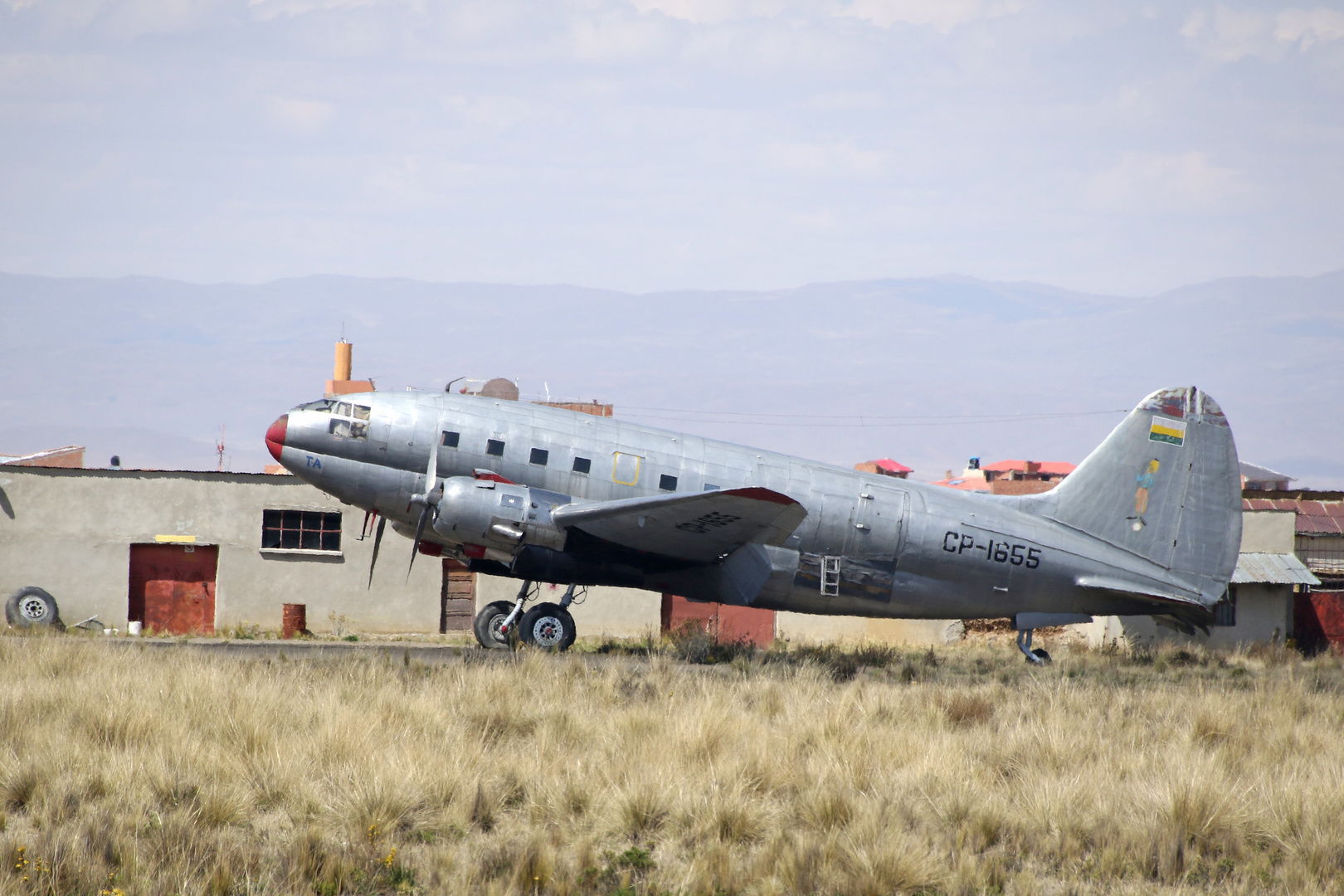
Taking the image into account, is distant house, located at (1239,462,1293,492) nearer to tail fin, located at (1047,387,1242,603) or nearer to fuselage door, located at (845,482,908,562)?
tail fin, located at (1047,387,1242,603)

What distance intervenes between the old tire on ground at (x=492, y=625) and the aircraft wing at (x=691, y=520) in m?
3.64

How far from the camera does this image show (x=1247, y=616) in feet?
109

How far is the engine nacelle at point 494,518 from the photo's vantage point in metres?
20.9

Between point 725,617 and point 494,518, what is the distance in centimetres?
1693

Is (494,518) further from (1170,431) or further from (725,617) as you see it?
(725,617)

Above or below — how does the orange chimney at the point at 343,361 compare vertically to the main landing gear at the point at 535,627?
above

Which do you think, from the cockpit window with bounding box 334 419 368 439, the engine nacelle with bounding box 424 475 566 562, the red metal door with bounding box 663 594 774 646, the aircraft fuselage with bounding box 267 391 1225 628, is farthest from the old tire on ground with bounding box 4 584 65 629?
the engine nacelle with bounding box 424 475 566 562

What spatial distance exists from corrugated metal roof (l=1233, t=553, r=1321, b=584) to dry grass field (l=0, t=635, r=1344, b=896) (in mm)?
16119

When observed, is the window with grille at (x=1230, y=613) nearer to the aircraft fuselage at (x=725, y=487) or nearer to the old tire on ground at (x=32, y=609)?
the aircraft fuselage at (x=725, y=487)

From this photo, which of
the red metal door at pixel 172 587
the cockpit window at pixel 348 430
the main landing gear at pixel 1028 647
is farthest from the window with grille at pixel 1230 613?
the red metal door at pixel 172 587

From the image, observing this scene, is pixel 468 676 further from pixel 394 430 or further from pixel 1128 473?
pixel 1128 473

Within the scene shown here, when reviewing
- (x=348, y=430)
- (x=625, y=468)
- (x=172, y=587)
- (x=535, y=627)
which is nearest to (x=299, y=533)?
(x=172, y=587)

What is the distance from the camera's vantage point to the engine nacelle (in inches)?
822

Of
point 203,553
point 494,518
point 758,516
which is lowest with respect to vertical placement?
point 203,553
